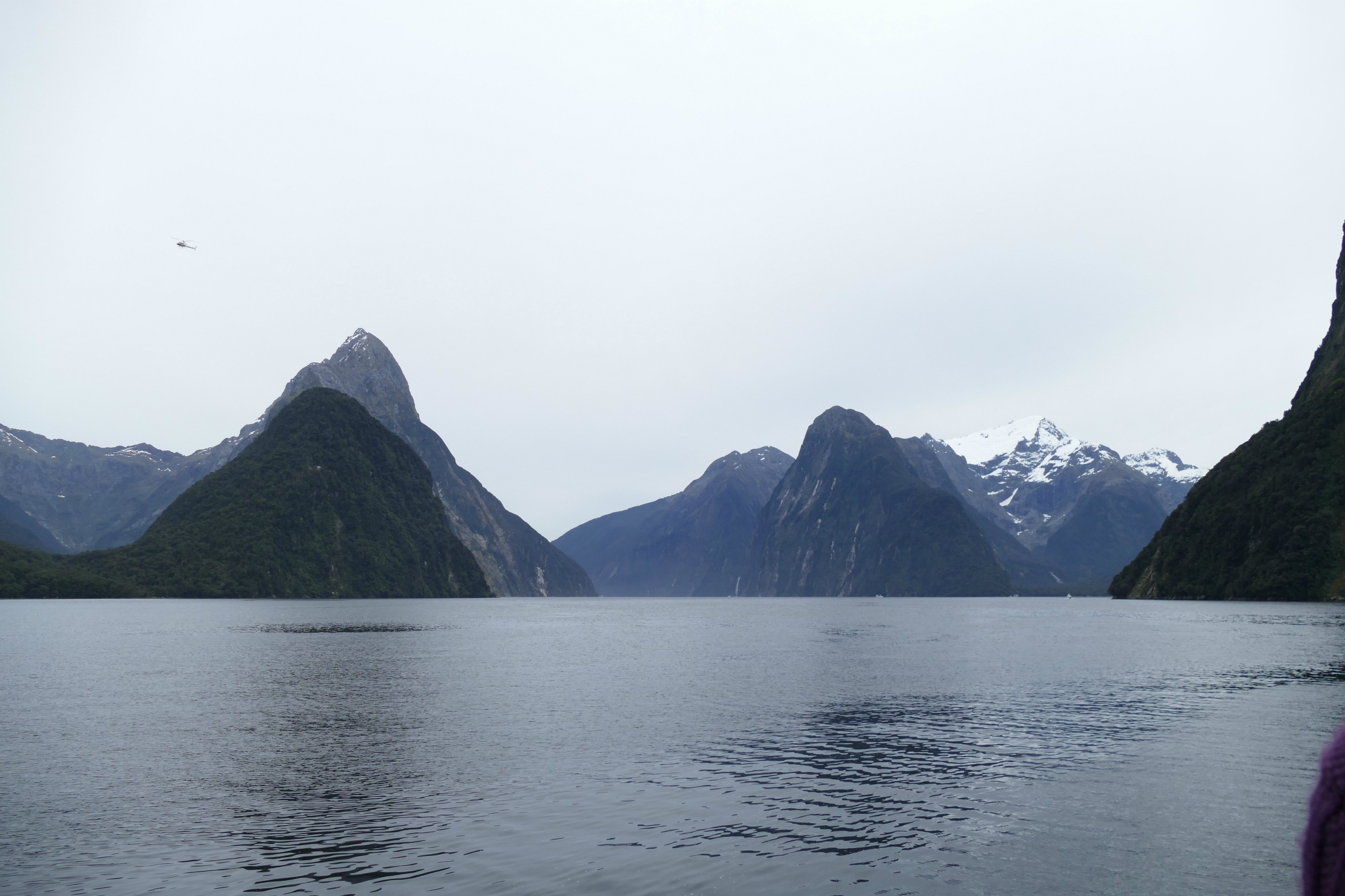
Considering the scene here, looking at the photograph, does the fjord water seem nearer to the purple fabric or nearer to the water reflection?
the water reflection

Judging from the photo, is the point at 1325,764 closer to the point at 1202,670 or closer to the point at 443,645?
the point at 1202,670

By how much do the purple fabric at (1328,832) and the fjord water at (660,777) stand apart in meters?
22.5

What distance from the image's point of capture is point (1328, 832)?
187 inches

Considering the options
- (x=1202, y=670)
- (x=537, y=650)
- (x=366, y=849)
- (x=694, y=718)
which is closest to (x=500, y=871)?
(x=366, y=849)

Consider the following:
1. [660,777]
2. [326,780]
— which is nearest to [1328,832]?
[660,777]

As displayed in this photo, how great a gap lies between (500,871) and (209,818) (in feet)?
44.2

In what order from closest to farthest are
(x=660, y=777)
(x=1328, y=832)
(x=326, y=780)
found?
(x=1328, y=832)
(x=326, y=780)
(x=660, y=777)

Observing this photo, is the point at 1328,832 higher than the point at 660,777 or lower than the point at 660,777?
higher

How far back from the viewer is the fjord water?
87.1ft

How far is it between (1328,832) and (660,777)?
36418 mm

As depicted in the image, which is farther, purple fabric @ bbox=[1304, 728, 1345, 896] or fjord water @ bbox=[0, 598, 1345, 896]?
fjord water @ bbox=[0, 598, 1345, 896]

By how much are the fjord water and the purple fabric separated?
884 inches

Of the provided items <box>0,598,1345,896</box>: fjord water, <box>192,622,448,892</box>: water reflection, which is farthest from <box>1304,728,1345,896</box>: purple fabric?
<box>192,622,448,892</box>: water reflection

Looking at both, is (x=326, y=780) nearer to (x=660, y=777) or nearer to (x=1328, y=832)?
(x=660, y=777)
